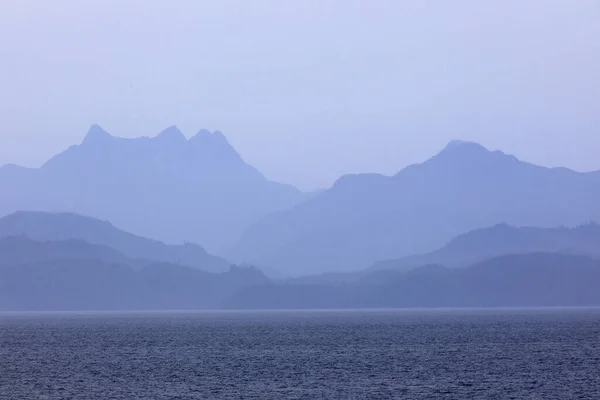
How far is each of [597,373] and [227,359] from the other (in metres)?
57.4

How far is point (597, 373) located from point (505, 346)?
56452 millimetres

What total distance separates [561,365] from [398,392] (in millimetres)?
39053

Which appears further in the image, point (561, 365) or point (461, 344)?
point (461, 344)

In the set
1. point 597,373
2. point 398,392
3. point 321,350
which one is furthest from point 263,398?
point 321,350

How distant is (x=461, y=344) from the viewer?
180 meters

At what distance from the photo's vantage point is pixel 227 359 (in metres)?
148

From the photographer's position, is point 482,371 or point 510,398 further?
point 482,371

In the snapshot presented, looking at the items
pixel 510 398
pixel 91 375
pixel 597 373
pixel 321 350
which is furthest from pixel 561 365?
pixel 91 375

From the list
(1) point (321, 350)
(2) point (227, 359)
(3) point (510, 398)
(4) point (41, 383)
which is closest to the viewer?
(3) point (510, 398)

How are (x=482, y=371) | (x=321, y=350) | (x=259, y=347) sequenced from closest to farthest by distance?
(x=482, y=371) < (x=321, y=350) < (x=259, y=347)

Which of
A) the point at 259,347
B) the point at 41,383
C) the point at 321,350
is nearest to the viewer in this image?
the point at 41,383

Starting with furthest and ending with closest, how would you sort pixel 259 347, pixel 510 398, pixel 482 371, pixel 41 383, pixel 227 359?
pixel 259 347
pixel 227 359
pixel 482 371
pixel 41 383
pixel 510 398

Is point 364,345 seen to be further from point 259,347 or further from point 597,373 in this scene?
point 597,373

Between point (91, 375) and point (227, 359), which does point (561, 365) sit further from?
point (91, 375)
